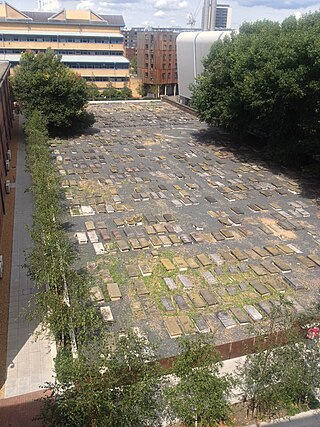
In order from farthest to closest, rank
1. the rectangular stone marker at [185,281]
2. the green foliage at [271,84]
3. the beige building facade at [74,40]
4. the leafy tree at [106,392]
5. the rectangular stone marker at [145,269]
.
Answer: the beige building facade at [74,40] → the green foliage at [271,84] → the rectangular stone marker at [145,269] → the rectangular stone marker at [185,281] → the leafy tree at [106,392]

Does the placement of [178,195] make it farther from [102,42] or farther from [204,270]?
[102,42]

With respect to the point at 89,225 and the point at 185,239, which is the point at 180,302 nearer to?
the point at 185,239

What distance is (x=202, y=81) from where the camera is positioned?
93.1ft

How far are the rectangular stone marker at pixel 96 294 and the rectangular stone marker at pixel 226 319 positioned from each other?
3930mm

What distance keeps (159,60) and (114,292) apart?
54.3m

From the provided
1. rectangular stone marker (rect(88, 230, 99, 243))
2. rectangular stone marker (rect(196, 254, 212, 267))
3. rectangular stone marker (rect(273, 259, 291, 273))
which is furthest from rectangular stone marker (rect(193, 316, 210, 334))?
rectangular stone marker (rect(88, 230, 99, 243))

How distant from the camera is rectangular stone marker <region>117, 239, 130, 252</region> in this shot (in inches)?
586

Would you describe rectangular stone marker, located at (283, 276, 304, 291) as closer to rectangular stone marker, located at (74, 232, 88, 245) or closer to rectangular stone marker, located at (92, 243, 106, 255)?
rectangular stone marker, located at (92, 243, 106, 255)

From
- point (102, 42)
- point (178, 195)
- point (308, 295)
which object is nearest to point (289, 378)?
point (308, 295)

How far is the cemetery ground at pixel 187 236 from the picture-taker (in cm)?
1185

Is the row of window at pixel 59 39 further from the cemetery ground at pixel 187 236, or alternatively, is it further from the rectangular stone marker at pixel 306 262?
the rectangular stone marker at pixel 306 262

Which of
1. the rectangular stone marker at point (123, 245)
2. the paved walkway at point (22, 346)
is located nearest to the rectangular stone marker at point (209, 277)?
the rectangular stone marker at point (123, 245)

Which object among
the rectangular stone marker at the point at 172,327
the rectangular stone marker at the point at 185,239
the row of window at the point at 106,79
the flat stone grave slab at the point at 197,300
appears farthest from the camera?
the row of window at the point at 106,79

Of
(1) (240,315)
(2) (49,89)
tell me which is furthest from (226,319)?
(2) (49,89)
